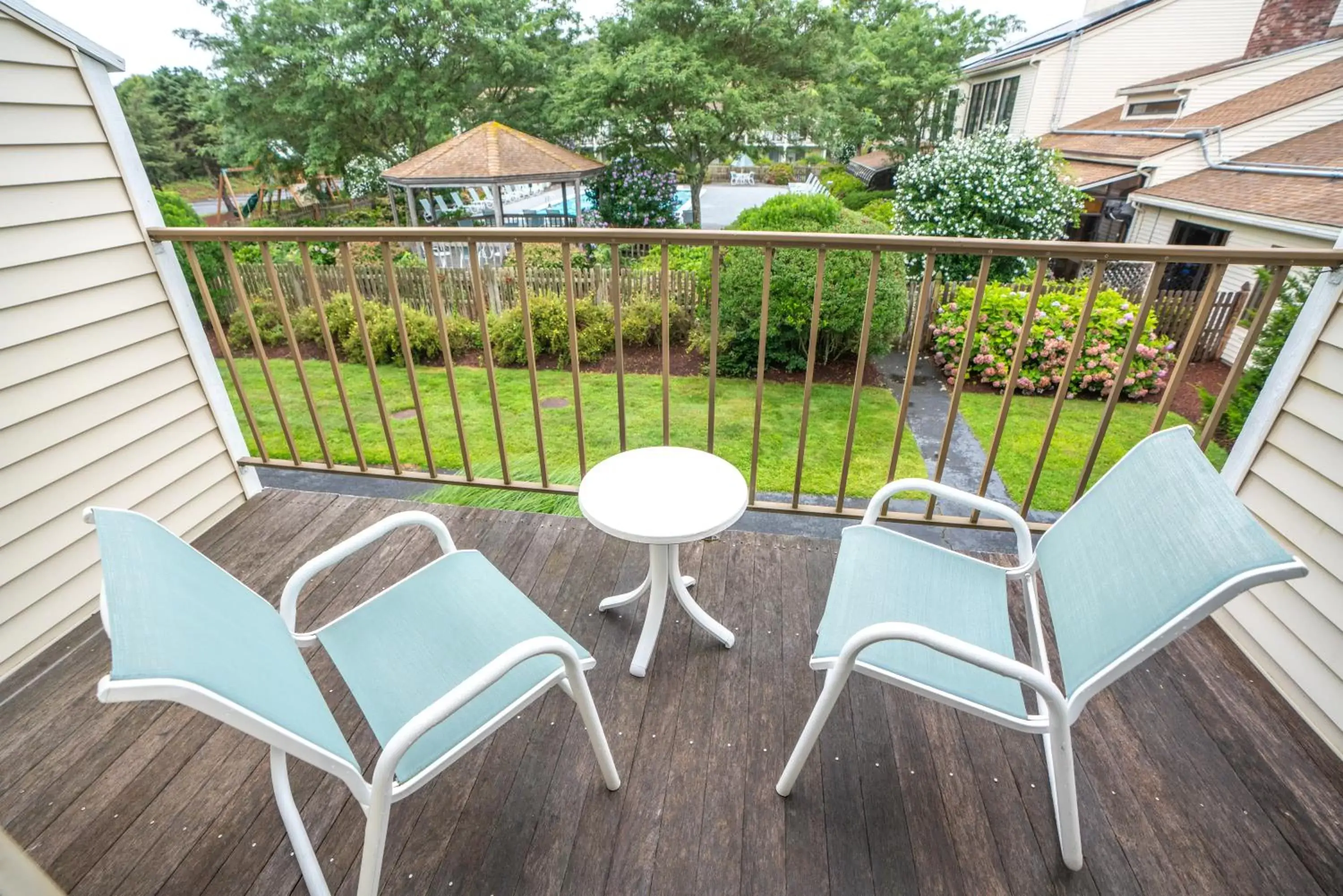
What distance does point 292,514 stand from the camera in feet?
7.75

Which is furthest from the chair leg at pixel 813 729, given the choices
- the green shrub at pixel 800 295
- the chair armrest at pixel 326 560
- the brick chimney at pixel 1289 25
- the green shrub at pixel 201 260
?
the brick chimney at pixel 1289 25

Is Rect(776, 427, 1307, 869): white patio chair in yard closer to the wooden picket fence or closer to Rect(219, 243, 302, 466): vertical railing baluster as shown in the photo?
Rect(219, 243, 302, 466): vertical railing baluster

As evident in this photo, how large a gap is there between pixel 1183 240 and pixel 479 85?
13.7 metres

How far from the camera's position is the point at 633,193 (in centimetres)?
1283

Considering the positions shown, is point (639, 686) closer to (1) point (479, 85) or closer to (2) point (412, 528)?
(2) point (412, 528)

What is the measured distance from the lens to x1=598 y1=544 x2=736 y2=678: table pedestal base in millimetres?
1673

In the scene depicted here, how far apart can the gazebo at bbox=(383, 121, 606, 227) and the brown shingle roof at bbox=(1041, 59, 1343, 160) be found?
373 inches

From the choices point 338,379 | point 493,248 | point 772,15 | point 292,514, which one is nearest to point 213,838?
point 292,514

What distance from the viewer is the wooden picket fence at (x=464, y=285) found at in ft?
23.0

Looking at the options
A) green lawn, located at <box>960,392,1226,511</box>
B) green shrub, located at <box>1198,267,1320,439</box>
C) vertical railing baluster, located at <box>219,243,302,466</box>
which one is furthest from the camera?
green lawn, located at <box>960,392,1226,511</box>

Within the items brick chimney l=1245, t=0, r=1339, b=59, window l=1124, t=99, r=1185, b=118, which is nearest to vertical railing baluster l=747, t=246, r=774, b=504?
window l=1124, t=99, r=1185, b=118

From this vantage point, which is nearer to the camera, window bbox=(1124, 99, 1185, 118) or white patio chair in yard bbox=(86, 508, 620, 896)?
white patio chair in yard bbox=(86, 508, 620, 896)

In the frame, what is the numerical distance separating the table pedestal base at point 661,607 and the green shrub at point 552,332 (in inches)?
194

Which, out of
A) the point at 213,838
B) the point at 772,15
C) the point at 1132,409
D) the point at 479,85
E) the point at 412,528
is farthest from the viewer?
the point at 479,85
